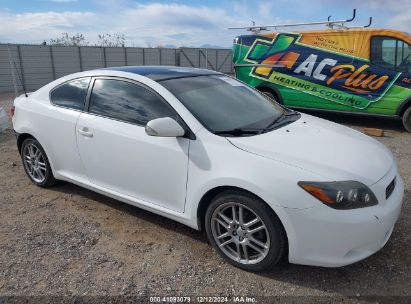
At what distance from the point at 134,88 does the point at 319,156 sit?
181cm

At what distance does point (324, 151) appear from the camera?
9.73ft

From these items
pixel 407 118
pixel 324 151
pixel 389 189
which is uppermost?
pixel 324 151

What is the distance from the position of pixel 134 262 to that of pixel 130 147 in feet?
3.26

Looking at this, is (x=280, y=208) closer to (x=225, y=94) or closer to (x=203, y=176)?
(x=203, y=176)

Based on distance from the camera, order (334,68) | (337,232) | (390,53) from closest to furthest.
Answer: (337,232) → (390,53) → (334,68)

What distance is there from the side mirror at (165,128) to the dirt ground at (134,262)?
1034 mm

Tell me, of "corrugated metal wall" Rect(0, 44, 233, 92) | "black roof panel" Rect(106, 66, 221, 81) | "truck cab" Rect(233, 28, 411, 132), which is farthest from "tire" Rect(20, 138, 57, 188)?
"corrugated metal wall" Rect(0, 44, 233, 92)

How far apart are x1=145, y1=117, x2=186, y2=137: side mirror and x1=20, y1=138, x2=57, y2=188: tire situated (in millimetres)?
2006

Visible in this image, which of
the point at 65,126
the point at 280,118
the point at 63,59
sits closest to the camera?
the point at 280,118

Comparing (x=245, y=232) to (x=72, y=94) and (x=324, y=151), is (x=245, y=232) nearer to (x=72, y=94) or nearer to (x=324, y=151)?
(x=324, y=151)

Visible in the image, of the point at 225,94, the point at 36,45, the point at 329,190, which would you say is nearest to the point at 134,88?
the point at 225,94

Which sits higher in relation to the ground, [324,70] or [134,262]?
[324,70]

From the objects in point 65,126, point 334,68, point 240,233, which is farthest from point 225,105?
point 334,68

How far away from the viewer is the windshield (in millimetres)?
3281
